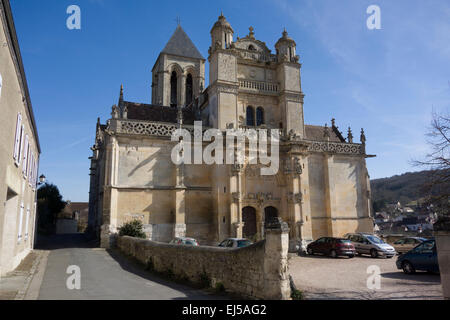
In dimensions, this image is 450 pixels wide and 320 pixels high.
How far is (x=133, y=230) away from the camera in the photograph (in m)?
19.2

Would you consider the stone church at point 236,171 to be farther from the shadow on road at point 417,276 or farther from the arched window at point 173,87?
the arched window at point 173,87

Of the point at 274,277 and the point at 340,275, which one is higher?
the point at 274,277

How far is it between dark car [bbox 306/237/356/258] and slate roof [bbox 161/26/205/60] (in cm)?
2864

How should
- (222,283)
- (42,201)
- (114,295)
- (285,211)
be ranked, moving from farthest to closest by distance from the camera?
(42,201) → (285,211) → (222,283) → (114,295)

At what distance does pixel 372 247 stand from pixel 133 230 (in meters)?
13.5

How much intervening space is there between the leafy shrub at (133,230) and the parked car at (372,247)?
12513 mm

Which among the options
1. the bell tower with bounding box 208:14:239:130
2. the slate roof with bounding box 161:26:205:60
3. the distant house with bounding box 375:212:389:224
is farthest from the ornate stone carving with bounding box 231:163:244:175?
the distant house with bounding box 375:212:389:224

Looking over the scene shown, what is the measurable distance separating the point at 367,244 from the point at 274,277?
1273 cm

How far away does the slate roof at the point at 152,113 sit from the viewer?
24.5m

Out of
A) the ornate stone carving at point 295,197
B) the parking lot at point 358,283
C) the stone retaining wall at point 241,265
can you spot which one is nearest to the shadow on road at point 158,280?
the stone retaining wall at point 241,265

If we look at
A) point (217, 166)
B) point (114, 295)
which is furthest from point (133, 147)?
point (114, 295)

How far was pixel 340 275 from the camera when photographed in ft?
39.0

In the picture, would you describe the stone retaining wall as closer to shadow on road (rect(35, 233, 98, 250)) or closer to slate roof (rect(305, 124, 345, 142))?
shadow on road (rect(35, 233, 98, 250))
